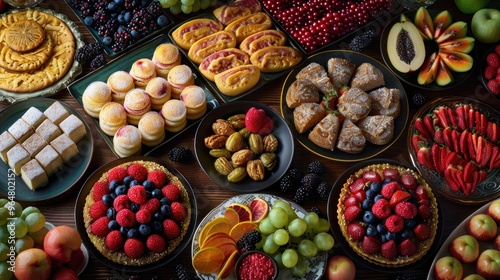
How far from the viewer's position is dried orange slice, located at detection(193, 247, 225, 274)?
1981 millimetres

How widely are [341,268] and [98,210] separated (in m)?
0.87

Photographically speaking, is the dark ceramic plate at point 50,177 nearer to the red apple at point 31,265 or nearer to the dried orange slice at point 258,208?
the red apple at point 31,265

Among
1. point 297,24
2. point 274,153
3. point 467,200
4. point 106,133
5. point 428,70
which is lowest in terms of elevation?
point 467,200

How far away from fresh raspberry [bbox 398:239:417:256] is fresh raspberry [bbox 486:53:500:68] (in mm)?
960

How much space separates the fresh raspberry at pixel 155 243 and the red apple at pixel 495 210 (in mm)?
1210

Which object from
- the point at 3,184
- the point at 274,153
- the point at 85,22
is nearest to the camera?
the point at 3,184

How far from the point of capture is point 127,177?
6.89ft

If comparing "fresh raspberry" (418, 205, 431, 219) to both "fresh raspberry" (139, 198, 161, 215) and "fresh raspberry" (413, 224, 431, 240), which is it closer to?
"fresh raspberry" (413, 224, 431, 240)

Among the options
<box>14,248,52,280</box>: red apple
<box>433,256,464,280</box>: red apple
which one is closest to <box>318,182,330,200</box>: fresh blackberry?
<box>433,256,464,280</box>: red apple

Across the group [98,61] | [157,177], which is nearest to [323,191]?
[157,177]

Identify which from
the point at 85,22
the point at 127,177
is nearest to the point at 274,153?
the point at 127,177

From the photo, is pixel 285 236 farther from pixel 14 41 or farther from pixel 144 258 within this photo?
pixel 14 41

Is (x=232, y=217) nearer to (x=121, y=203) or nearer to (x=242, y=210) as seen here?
(x=242, y=210)

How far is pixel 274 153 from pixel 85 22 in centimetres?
98
